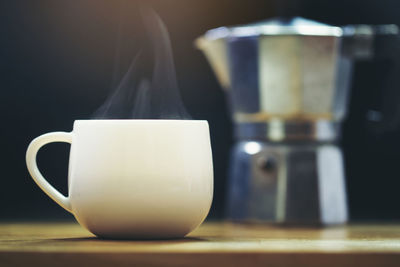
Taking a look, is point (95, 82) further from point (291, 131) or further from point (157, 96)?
point (157, 96)

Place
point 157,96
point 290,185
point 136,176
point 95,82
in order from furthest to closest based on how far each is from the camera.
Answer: point 95,82 < point 290,185 < point 157,96 < point 136,176

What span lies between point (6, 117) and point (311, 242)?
0.81m

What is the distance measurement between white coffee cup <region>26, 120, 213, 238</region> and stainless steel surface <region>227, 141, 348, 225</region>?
413 mm

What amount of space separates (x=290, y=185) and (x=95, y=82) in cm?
46

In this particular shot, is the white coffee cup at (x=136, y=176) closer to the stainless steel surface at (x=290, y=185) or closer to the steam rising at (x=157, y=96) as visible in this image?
the steam rising at (x=157, y=96)

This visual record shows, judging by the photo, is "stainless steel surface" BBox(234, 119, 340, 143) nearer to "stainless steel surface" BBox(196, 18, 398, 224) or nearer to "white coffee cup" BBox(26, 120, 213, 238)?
"stainless steel surface" BBox(196, 18, 398, 224)

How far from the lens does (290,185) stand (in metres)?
1.05

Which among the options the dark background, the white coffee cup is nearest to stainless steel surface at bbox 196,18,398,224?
the dark background

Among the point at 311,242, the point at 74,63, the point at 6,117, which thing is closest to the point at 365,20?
the point at 74,63

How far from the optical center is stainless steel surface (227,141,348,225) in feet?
3.42

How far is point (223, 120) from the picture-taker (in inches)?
53.5

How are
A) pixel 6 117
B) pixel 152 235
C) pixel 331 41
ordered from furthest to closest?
pixel 6 117 → pixel 331 41 → pixel 152 235

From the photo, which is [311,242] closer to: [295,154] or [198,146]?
[198,146]

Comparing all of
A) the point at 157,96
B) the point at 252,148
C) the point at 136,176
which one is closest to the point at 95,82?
the point at 252,148
